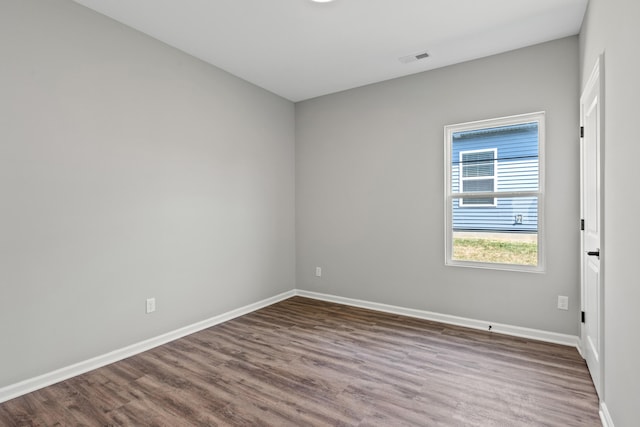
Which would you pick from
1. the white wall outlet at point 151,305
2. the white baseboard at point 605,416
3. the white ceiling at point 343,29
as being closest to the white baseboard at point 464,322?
the white baseboard at point 605,416

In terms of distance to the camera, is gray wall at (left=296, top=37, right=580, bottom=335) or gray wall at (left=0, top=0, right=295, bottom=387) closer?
gray wall at (left=0, top=0, right=295, bottom=387)

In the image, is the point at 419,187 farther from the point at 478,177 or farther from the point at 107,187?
the point at 107,187

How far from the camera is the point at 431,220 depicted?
3.65 metres

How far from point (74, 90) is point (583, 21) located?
4060 millimetres

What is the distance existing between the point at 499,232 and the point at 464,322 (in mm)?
1010

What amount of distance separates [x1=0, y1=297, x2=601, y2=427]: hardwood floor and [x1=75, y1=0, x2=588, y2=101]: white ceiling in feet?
9.17

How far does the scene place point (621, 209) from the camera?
1562mm

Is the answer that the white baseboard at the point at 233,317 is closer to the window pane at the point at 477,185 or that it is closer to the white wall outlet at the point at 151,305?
the white wall outlet at the point at 151,305

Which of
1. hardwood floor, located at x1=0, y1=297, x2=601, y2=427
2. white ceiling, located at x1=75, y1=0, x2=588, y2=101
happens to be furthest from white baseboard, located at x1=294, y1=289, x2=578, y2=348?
white ceiling, located at x1=75, y1=0, x2=588, y2=101

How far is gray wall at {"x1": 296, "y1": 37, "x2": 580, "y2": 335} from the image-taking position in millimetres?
2998

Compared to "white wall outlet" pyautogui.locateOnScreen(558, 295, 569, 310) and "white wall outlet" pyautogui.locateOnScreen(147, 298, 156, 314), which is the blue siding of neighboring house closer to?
"white wall outlet" pyautogui.locateOnScreen(558, 295, 569, 310)

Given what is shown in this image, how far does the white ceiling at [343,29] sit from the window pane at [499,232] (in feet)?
4.99

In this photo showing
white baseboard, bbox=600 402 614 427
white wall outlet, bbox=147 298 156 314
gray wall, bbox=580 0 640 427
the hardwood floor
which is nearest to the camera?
gray wall, bbox=580 0 640 427

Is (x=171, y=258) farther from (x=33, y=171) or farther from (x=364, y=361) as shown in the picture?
(x=364, y=361)
